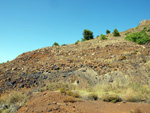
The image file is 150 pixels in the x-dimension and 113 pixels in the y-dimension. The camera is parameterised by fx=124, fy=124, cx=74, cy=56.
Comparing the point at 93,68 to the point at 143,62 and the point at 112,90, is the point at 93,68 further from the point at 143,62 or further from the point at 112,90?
the point at 143,62

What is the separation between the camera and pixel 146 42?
56.0 ft

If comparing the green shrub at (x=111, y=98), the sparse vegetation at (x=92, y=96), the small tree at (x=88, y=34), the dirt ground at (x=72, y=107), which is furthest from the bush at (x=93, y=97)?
the small tree at (x=88, y=34)

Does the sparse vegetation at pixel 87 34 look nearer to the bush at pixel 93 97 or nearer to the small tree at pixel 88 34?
the small tree at pixel 88 34

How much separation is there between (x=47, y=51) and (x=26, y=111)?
491 inches

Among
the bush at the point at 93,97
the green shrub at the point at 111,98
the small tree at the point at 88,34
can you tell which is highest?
the small tree at the point at 88,34

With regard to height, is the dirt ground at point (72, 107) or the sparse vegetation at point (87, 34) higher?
the sparse vegetation at point (87, 34)

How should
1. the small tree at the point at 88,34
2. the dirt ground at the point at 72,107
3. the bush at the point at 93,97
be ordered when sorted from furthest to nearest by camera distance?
1. the small tree at the point at 88,34
2. the bush at the point at 93,97
3. the dirt ground at the point at 72,107

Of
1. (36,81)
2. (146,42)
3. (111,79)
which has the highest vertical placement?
(146,42)

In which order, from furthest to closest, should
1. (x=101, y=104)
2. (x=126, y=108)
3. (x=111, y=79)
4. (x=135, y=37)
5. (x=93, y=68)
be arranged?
(x=135, y=37) < (x=93, y=68) < (x=111, y=79) < (x=101, y=104) < (x=126, y=108)

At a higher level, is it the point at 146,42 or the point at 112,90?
the point at 146,42

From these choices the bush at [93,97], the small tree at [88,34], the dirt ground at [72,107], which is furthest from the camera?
the small tree at [88,34]

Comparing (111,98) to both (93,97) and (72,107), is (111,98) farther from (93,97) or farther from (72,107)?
(72,107)

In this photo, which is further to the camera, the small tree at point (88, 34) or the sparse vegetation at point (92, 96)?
the small tree at point (88, 34)

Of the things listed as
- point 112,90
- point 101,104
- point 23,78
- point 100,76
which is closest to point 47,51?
point 23,78
